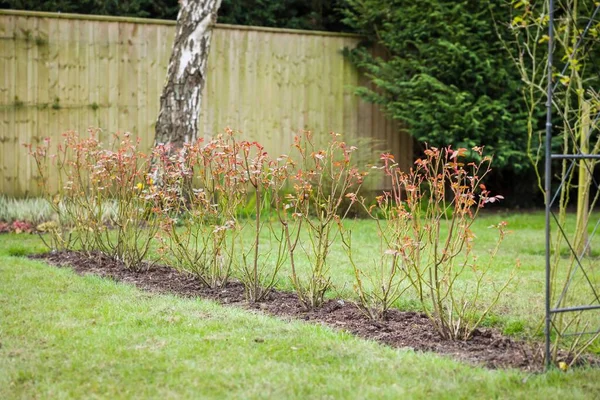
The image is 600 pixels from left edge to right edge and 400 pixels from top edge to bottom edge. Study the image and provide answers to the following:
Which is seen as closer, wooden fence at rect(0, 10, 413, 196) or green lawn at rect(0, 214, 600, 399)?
green lawn at rect(0, 214, 600, 399)

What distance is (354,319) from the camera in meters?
4.73

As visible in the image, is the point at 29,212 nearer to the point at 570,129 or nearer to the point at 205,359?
the point at 205,359

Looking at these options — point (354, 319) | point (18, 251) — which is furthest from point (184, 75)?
point (354, 319)

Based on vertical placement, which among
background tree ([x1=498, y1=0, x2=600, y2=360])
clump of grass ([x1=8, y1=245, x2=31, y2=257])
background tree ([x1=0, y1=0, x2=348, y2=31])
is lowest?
clump of grass ([x1=8, y1=245, x2=31, y2=257])

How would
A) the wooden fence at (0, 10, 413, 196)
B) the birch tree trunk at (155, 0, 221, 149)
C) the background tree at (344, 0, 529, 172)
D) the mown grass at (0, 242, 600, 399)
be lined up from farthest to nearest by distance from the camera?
the background tree at (344, 0, 529, 172) < the wooden fence at (0, 10, 413, 196) < the birch tree trunk at (155, 0, 221, 149) < the mown grass at (0, 242, 600, 399)

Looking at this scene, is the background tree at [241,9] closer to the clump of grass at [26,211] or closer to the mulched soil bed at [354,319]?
the clump of grass at [26,211]

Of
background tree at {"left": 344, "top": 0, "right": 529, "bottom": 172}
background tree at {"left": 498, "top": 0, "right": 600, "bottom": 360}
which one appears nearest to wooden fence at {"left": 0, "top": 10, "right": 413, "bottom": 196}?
background tree at {"left": 344, "top": 0, "right": 529, "bottom": 172}

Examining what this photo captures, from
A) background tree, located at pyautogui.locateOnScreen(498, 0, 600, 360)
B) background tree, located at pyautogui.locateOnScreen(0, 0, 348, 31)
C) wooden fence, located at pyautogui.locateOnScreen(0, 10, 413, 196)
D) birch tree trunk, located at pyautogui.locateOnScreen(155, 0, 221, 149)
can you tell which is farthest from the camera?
background tree, located at pyautogui.locateOnScreen(0, 0, 348, 31)

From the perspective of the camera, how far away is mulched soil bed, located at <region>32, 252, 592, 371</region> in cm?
394

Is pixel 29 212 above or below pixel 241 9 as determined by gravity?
below

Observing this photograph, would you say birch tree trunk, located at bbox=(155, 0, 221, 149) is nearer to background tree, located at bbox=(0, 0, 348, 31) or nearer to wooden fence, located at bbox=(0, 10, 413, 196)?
wooden fence, located at bbox=(0, 10, 413, 196)

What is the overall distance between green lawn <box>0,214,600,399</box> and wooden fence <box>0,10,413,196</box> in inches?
207

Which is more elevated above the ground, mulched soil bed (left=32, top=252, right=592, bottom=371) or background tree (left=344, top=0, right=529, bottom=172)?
background tree (left=344, top=0, right=529, bottom=172)

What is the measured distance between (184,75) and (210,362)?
19.3ft
